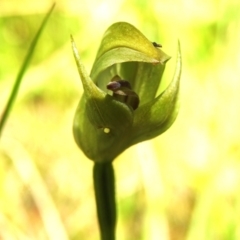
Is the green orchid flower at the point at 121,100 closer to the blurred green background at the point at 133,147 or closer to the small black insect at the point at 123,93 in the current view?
the small black insect at the point at 123,93

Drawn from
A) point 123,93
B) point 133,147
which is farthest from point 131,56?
point 133,147

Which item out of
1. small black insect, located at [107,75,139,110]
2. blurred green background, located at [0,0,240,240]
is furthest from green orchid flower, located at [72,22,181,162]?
blurred green background, located at [0,0,240,240]

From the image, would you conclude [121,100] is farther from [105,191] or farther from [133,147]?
[133,147]

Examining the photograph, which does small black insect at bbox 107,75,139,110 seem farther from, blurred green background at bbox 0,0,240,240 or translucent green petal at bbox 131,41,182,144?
blurred green background at bbox 0,0,240,240

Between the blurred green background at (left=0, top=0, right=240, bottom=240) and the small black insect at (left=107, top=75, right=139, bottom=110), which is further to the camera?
the blurred green background at (left=0, top=0, right=240, bottom=240)

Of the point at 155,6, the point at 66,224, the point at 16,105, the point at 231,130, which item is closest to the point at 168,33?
the point at 155,6

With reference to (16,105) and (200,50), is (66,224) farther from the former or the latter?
(200,50)

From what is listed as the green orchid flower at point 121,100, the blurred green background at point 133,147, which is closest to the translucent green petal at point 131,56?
the green orchid flower at point 121,100
